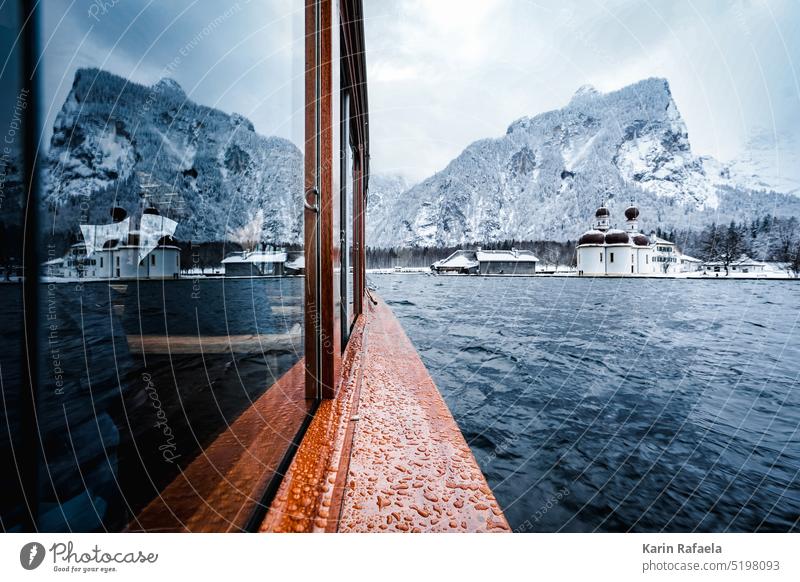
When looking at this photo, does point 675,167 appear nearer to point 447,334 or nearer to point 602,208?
point 602,208

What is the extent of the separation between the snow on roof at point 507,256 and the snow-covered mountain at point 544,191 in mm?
5080

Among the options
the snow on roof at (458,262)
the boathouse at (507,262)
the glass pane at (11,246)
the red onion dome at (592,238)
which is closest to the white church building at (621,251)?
the red onion dome at (592,238)

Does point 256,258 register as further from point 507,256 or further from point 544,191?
point 507,256

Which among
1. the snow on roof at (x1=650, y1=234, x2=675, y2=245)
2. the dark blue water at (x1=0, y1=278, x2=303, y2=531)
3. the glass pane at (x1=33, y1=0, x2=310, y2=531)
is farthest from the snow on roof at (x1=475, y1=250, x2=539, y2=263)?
the dark blue water at (x1=0, y1=278, x2=303, y2=531)

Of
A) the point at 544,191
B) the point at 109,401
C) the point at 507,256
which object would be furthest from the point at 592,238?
the point at 109,401

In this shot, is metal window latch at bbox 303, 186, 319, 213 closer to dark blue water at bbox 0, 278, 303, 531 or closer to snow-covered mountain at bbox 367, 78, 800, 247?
dark blue water at bbox 0, 278, 303, 531

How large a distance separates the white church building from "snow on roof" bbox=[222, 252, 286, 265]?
12705 mm

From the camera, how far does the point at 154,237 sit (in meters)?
0.60

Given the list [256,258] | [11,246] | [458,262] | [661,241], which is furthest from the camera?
[458,262]

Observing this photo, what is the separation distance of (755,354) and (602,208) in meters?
8.38

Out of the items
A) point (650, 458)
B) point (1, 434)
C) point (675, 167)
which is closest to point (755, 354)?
point (650, 458)

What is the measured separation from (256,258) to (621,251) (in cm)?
1518

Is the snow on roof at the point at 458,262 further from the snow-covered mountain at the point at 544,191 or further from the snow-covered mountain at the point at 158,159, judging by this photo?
the snow-covered mountain at the point at 158,159

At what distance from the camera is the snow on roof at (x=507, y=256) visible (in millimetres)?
17627
